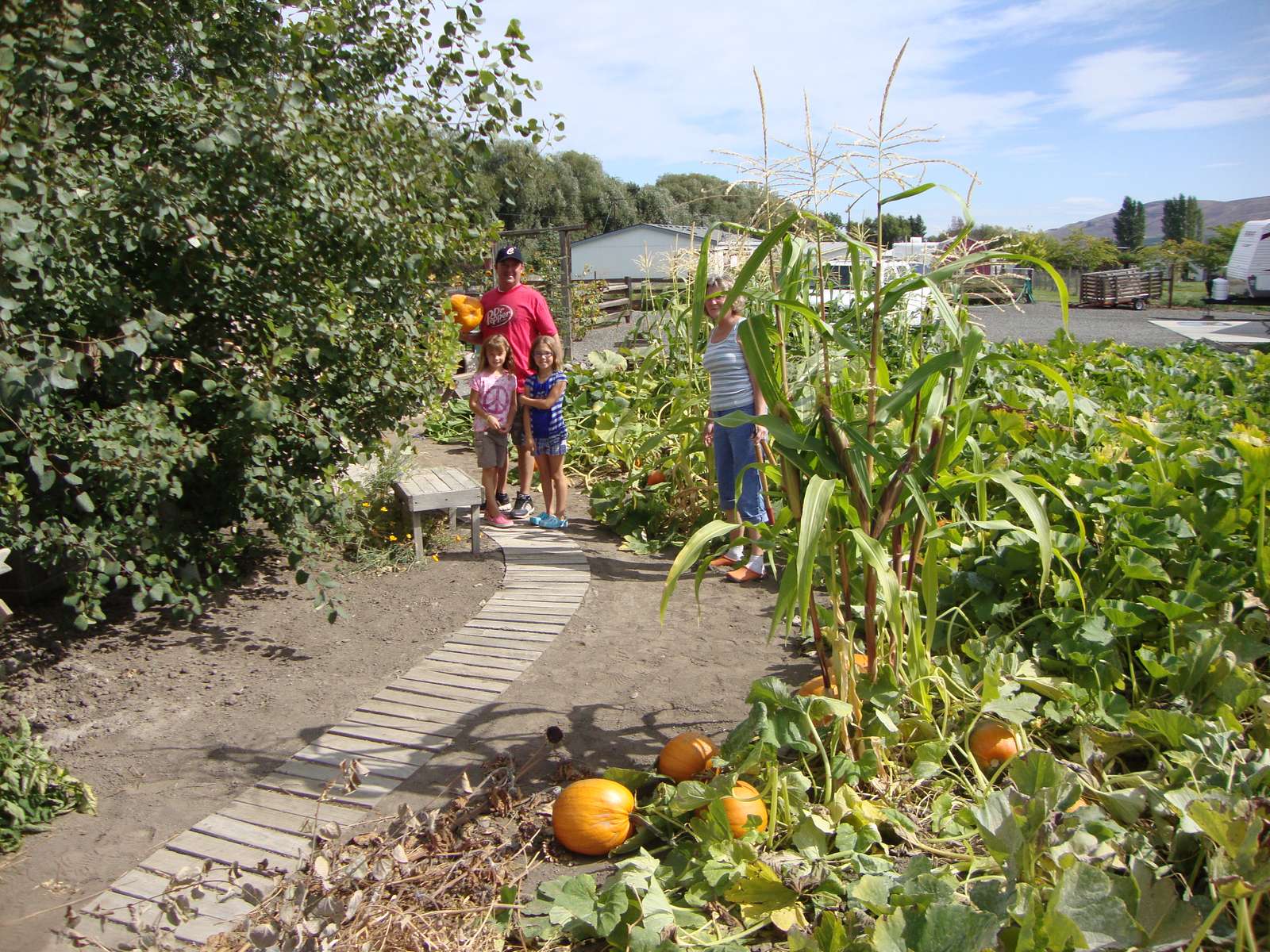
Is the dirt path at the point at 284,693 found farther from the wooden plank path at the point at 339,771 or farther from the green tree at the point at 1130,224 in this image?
the green tree at the point at 1130,224

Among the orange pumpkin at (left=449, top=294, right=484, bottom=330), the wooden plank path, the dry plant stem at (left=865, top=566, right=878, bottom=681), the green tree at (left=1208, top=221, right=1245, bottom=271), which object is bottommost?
the wooden plank path

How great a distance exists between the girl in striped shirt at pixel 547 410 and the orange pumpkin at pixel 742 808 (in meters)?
3.60

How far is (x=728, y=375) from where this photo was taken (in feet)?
15.3

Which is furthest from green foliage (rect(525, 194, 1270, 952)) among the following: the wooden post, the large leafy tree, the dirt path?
the wooden post

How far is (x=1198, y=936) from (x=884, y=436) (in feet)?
5.28

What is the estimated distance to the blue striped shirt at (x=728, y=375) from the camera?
15.2 feet

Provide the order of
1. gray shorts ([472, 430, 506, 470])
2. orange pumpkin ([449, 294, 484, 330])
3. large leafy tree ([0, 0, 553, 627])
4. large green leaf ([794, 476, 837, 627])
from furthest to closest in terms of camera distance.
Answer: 1. orange pumpkin ([449, 294, 484, 330])
2. gray shorts ([472, 430, 506, 470])
3. large leafy tree ([0, 0, 553, 627])
4. large green leaf ([794, 476, 837, 627])

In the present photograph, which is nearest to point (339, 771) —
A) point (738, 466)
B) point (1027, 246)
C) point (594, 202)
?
point (738, 466)

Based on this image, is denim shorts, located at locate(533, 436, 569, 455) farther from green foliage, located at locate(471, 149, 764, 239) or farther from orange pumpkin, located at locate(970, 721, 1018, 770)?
green foliage, located at locate(471, 149, 764, 239)

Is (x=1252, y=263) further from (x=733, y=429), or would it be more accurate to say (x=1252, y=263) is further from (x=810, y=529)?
(x=810, y=529)

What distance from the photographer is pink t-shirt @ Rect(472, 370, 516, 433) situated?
573 centimetres

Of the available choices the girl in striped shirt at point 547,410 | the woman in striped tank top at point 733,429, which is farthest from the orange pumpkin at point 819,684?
the girl in striped shirt at point 547,410

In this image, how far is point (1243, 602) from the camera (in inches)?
114

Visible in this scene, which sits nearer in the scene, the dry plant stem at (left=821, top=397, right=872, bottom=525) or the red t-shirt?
the dry plant stem at (left=821, top=397, right=872, bottom=525)
